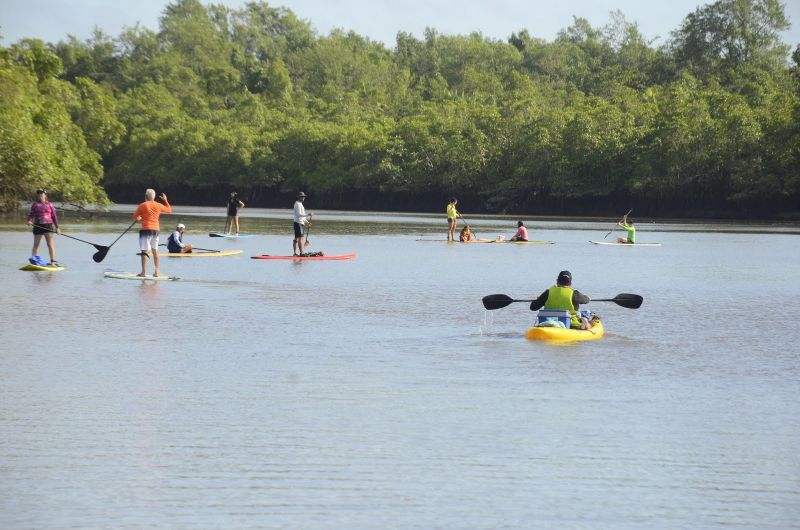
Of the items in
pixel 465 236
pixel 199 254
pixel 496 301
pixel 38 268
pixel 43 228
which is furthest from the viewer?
pixel 465 236

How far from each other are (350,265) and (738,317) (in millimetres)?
14147

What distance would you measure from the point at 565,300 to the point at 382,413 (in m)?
6.61

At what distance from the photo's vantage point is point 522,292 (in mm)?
25938

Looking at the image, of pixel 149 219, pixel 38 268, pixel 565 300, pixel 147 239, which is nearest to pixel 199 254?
pixel 38 268

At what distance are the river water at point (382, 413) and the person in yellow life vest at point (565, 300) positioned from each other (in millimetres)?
622

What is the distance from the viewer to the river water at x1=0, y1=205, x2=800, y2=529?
8.52 meters

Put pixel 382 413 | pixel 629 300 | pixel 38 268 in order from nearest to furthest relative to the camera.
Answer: pixel 382 413 < pixel 629 300 < pixel 38 268

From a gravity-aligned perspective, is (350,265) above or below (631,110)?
below

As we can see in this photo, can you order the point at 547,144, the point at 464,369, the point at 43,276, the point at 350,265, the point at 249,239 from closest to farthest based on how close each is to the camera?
the point at 464,369, the point at 43,276, the point at 350,265, the point at 249,239, the point at 547,144

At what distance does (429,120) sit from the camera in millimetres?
125062

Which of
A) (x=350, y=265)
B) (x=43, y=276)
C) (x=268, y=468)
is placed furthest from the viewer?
(x=350, y=265)

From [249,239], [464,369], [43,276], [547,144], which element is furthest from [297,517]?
[547,144]

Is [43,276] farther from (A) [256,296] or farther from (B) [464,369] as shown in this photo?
(B) [464,369]

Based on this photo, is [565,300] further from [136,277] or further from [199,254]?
[199,254]
